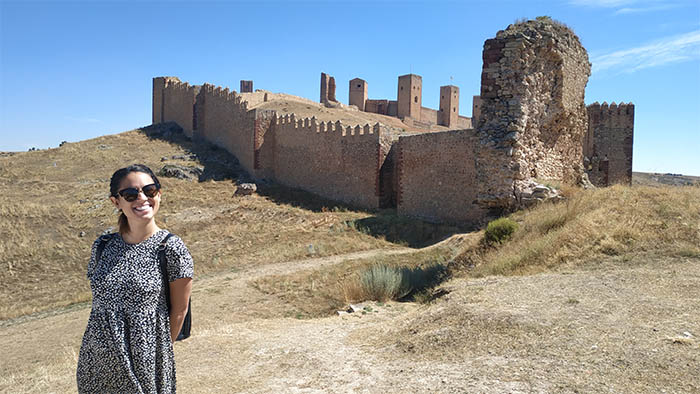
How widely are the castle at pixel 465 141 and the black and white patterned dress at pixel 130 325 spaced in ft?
27.3

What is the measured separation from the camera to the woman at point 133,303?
2.45 m

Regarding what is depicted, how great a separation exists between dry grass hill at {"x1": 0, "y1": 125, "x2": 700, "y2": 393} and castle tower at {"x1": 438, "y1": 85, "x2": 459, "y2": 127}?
34.8m

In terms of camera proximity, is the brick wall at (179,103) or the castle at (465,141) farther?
the brick wall at (179,103)

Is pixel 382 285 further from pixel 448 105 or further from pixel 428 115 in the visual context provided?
pixel 448 105

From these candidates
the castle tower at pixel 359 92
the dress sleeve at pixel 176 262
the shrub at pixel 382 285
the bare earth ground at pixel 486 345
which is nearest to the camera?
the dress sleeve at pixel 176 262

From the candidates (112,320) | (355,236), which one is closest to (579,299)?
(112,320)

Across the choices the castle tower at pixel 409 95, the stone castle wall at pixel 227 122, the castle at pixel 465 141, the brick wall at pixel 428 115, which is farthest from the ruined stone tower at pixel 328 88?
the stone castle wall at pixel 227 122

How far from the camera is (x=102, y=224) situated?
53.2 feet

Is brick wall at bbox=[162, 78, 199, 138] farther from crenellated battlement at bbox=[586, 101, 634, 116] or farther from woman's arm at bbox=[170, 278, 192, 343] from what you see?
woman's arm at bbox=[170, 278, 192, 343]

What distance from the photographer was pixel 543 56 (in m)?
10.4

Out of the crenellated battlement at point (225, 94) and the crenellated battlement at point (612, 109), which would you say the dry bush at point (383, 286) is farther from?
the crenellated battlement at point (612, 109)


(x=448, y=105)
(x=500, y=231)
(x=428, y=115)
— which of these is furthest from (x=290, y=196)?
(x=448, y=105)

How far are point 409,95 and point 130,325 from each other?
43673 mm

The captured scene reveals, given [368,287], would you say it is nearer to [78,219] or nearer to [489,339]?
[489,339]
